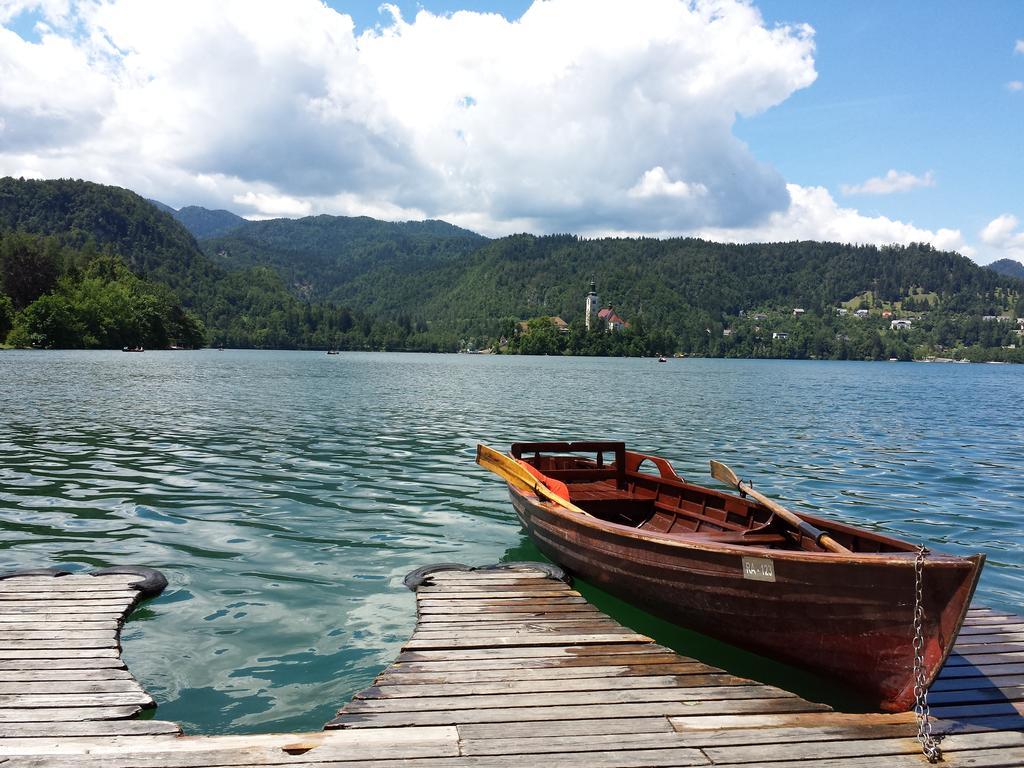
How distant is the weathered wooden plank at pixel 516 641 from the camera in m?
8.31

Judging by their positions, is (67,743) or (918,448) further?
(918,448)

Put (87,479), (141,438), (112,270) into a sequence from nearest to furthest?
(87,479)
(141,438)
(112,270)

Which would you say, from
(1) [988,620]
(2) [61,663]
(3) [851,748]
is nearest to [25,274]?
(2) [61,663]

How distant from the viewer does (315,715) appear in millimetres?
7754

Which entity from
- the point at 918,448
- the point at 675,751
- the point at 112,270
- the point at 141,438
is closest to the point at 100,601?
the point at 675,751

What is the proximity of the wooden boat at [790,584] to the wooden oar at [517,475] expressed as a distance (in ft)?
0.30

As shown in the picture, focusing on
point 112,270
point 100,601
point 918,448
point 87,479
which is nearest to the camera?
point 100,601

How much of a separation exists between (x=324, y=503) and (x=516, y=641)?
1044cm

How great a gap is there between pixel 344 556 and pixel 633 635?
6798 mm

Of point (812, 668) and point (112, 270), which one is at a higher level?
point (112, 270)

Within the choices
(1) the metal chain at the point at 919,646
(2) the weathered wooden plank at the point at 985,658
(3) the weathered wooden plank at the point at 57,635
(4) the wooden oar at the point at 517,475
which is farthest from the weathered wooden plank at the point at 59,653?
(2) the weathered wooden plank at the point at 985,658

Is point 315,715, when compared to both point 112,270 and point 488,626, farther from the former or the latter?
point 112,270

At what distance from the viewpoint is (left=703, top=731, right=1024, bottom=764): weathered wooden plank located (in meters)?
5.93

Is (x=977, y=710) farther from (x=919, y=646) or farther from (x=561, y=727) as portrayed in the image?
(x=561, y=727)
